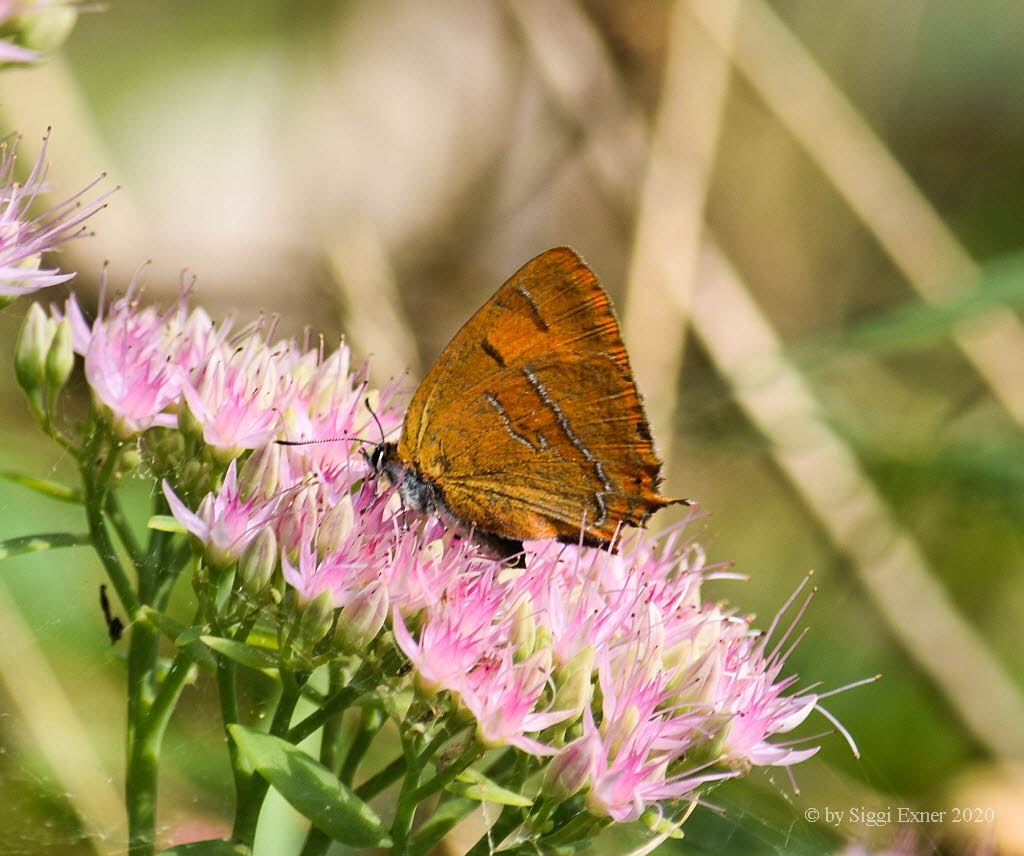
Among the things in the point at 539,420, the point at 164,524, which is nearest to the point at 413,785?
the point at 164,524

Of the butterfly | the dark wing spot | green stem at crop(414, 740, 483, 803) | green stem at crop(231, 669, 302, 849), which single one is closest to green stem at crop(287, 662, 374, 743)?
green stem at crop(231, 669, 302, 849)

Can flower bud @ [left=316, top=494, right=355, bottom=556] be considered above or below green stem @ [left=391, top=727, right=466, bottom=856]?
above

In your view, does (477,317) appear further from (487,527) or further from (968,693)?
(968,693)

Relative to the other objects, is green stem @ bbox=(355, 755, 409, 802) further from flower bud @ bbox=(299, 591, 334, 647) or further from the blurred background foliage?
the blurred background foliage

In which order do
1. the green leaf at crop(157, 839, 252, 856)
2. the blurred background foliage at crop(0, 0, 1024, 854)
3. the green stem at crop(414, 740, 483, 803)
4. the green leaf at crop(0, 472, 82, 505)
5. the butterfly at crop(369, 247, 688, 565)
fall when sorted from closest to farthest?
1. the green leaf at crop(157, 839, 252, 856)
2. the green stem at crop(414, 740, 483, 803)
3. the green leaf at crop(0, 472, 82, 505)
4. the butterfly at crop(369, 247, 688, 565)
5. the blurred background foliage at crop(0, 0, 1024, 854)

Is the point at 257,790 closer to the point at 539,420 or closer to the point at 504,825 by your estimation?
the point at 504,825

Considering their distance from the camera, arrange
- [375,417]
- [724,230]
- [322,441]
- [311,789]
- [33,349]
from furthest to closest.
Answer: [724,230]
[375,417]
[322,441]
[33,349]
[311,789]

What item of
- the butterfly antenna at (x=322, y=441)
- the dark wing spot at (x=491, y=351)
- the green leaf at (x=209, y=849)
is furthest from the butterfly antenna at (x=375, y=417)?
the green leaf at (x=209, y=849)

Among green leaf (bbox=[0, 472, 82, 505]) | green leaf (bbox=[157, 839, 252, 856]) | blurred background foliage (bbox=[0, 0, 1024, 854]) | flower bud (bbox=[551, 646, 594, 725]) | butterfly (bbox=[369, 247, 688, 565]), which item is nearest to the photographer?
green leaf (bbox=[157, 839, 252, 856])
